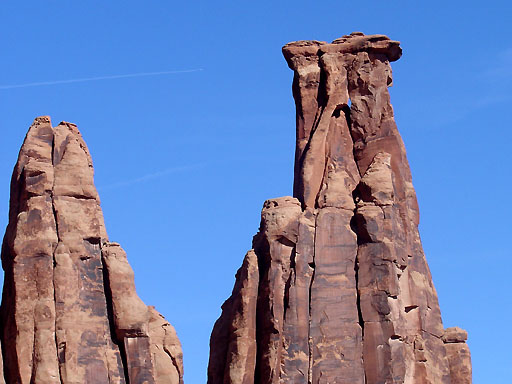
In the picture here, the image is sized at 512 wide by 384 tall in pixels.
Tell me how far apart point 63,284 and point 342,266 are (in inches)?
459

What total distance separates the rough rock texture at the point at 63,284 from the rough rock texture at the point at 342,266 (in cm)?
486

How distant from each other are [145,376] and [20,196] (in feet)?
30.4

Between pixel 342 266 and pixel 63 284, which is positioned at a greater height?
pixel 342 266

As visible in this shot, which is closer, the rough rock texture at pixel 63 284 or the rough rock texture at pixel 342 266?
the rough rock texture at pixel 63 284

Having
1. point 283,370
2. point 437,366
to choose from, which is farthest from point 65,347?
point 437,366

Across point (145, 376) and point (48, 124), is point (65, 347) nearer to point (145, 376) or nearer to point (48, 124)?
point (145, 376)

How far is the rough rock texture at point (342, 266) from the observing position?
268ft

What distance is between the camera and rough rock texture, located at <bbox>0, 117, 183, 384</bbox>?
264 feet

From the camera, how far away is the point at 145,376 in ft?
270

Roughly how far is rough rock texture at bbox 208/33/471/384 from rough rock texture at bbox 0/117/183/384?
16.0 ft

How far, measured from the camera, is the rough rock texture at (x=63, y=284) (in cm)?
8044

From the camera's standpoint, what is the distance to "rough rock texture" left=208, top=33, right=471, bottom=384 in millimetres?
81625

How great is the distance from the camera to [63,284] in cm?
8156

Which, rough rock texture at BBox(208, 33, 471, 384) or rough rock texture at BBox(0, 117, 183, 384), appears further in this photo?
rough rock texture at BBox(208, 33, 471, 384)
